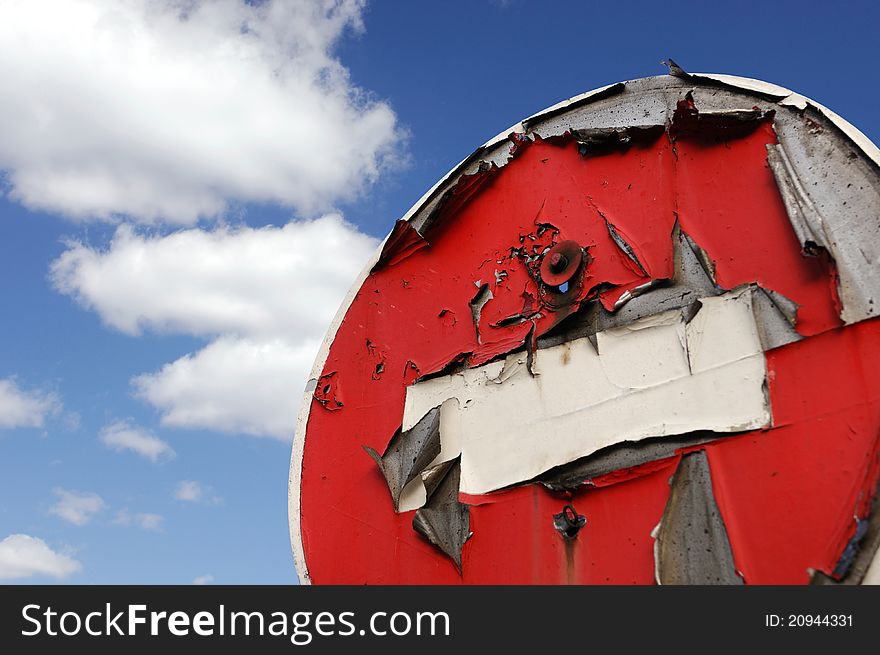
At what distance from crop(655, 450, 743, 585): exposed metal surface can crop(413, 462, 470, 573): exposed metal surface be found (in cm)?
98

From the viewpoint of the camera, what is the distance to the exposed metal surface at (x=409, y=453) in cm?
420

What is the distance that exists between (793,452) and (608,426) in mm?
738

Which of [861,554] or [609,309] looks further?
[609,309]

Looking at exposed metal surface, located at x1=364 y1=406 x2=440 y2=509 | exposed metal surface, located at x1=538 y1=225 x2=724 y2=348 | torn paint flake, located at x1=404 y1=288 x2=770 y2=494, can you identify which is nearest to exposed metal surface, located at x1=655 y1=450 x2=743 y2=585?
torn paint flake, located at x1=404 y1=288 x2=770 y2=494

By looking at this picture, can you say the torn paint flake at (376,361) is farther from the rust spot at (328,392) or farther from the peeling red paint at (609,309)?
the rust spot at (328,392)

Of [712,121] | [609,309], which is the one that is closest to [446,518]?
[609,309]

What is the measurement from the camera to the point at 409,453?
425 cm

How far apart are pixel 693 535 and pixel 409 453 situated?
144 cm

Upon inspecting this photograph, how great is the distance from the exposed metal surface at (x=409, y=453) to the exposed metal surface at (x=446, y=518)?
0.13m

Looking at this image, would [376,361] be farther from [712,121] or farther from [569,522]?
[712,121]

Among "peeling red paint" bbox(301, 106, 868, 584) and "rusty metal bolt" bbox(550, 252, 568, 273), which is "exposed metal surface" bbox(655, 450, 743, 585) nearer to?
"peeling red paint" bbox(301, 106, 868, 584)

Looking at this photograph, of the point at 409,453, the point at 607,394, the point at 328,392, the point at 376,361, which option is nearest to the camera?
the point at 607,394

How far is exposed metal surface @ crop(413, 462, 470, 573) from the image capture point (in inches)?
157

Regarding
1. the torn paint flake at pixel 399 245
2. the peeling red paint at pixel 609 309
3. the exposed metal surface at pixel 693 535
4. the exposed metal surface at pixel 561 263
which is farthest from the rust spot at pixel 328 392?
the exposed metal surface at pixel 693 535
